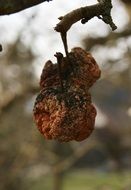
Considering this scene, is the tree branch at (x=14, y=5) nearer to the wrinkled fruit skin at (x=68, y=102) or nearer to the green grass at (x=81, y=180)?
the wrinkled fruit skin at (x=68, y=102)

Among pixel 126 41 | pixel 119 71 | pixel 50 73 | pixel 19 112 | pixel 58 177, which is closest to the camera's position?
pixel 50 73

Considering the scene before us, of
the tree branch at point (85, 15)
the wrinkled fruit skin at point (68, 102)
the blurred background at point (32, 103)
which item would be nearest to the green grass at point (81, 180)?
the blurred background at point (32, 103)

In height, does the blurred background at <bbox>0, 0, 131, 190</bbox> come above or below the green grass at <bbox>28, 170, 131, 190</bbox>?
below

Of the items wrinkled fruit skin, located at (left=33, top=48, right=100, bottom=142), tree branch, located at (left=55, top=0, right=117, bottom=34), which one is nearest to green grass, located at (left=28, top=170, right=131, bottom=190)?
wrinkled fruit skin, located at (left=33, top=48, right=100, bottom=142)

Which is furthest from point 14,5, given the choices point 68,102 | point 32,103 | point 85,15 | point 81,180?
point 81,180

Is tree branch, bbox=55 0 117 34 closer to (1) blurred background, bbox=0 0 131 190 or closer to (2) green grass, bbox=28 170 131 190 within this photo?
(1) blurred background, bbox=0 0 131 190

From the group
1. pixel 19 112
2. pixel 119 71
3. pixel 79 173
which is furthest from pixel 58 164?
pixel 79 173

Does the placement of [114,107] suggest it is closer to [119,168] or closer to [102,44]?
[119,168]
